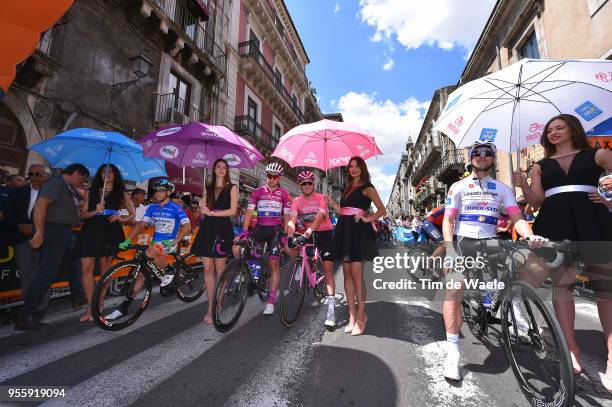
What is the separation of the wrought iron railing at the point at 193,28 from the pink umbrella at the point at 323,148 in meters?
10.8

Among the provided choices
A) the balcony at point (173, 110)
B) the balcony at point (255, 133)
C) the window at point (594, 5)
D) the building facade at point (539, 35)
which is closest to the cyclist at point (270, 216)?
the balcony at point (173, 110)

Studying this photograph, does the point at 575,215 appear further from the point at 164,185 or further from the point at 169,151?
the point at 169,151

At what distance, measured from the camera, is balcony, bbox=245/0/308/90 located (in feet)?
64.1

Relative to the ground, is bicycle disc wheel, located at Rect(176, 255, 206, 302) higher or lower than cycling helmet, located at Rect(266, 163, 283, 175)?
lower

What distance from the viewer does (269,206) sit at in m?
4.41

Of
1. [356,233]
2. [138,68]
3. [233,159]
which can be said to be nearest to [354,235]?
[356,233]

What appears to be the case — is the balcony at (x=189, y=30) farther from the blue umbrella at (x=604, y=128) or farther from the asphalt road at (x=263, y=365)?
the blue umbrella at (x=604, y=128)

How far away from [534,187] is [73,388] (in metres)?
4.11

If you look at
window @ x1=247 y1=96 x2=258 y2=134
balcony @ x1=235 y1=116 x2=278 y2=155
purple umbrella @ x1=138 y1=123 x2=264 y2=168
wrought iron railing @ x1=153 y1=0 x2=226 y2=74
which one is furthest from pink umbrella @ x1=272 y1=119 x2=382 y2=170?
window @ x1=247 y1=96 x2=258 y2=134

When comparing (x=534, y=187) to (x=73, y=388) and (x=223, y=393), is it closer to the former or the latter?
(x=223, y=393)

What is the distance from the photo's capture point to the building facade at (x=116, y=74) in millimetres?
7656

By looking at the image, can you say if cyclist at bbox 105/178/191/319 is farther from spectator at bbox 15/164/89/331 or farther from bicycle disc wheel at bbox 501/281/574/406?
bicycle disc wheel at bbox 501/281/574/406

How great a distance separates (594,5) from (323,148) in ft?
36.7

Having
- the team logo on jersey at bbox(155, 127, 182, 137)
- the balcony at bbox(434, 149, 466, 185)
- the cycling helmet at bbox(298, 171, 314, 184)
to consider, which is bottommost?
the cycling helmet at bbox(298, 171, 314, 184)
